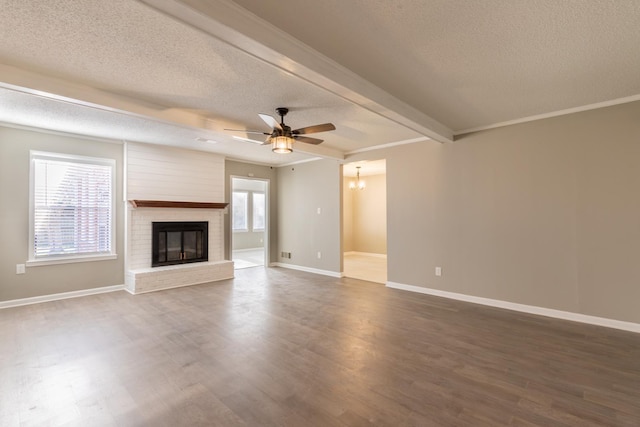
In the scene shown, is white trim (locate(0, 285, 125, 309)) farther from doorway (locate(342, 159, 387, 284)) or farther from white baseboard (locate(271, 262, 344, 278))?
doorway (locate(342, 159, 387, 284))

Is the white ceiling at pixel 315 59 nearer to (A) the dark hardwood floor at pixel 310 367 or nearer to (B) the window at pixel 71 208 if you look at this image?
(B) the window at pixel 71 208

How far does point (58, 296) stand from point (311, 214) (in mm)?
4716

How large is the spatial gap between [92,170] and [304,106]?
4.10 m

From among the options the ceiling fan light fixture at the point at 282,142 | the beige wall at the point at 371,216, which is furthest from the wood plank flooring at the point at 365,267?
the ceiling fan light fixture at the point at 282,142

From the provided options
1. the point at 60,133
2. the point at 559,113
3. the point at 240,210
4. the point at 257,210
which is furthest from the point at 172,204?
the point at 559,113

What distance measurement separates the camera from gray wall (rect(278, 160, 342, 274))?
6402 mm

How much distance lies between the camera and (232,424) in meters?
1.88

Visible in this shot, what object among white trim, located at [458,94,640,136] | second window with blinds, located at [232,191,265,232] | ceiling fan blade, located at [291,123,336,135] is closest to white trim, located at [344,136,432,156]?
white trim, located at [458,94,640,136]

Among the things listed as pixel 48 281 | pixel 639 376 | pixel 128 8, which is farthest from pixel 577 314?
pixel 48 281

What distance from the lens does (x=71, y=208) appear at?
191 inches

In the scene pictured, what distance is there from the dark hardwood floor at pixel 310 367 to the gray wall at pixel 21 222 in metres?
0.42

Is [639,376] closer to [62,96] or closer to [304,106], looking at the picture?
[304,106]

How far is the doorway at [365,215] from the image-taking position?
30.1 ft

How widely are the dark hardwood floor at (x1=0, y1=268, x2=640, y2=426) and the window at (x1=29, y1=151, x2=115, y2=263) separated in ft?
3.21
